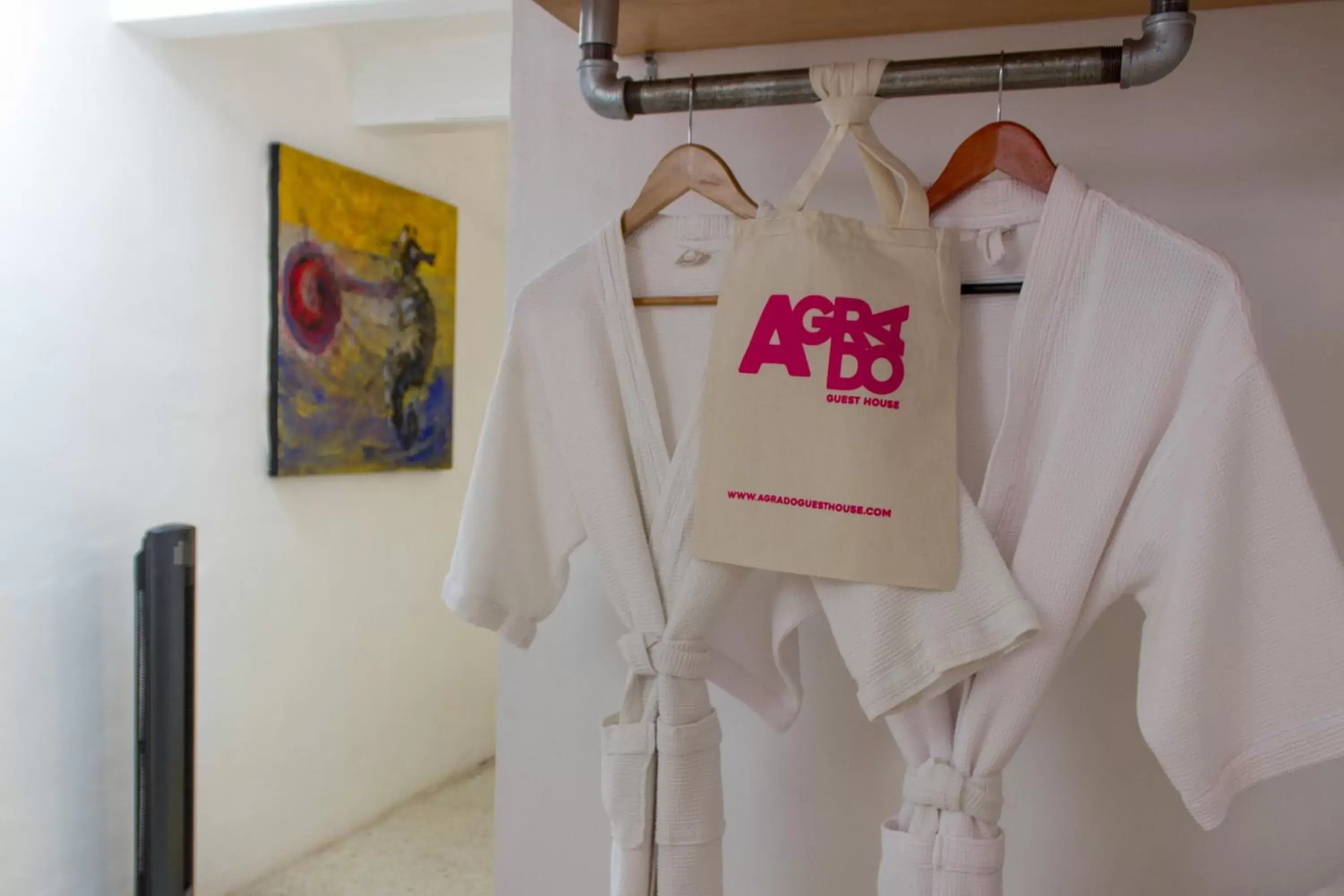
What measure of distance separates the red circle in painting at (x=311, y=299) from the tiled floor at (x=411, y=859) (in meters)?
1.31

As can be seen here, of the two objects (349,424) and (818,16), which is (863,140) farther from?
(349,424)

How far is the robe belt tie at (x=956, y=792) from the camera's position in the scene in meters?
0.82

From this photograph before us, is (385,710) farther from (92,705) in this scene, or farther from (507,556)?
(507,556)

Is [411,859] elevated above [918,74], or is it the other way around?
[918,74]

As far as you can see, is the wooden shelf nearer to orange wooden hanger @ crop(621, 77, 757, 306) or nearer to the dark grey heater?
orange wooden hanger @ crop(621, 77, 757, 306)

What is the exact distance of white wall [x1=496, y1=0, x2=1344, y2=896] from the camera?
1023 millimetres

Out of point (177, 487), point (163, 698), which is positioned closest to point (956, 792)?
point (163, 698)

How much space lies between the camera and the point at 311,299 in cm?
275

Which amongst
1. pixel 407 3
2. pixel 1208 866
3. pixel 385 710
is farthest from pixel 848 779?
pixel 385 710

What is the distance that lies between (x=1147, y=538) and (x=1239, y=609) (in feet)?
0.26

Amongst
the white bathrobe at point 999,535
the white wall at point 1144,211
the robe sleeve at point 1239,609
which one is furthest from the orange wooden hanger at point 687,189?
the robe sleeve at point 1239,609

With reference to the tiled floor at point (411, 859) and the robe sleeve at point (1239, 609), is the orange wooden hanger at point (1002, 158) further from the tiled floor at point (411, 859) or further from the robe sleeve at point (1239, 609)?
the tiled floor at point (411, 859)

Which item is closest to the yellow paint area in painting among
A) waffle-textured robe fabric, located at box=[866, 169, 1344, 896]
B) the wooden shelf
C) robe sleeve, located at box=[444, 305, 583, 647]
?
the wooden shelf

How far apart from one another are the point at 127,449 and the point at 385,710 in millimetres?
1244
